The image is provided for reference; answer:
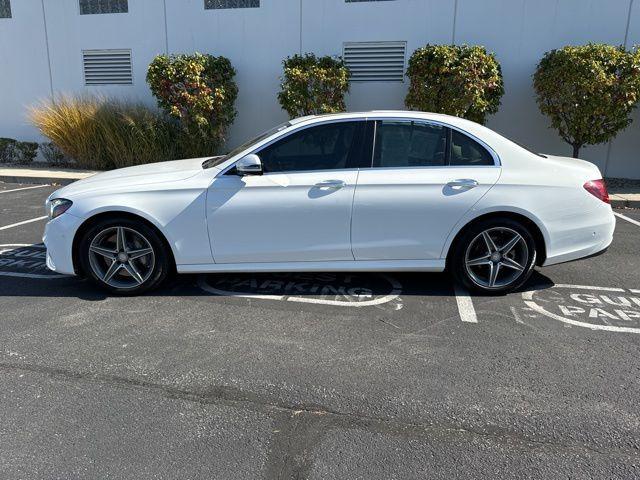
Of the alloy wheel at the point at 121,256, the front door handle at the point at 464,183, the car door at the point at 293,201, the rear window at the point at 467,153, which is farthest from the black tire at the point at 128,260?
the rear window at the point at 467,153

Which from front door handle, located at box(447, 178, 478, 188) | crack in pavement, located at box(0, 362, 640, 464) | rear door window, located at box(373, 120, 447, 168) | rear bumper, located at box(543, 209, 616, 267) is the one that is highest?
rear door window, located at box(373, 120, 447, 168)

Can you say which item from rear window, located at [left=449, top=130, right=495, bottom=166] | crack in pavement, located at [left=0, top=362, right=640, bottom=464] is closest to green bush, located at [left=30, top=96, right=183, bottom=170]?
rear window, located at [left=449, top=130, right=495, bottom=166]

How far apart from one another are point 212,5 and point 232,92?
210 centimetres

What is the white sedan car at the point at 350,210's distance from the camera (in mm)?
4270

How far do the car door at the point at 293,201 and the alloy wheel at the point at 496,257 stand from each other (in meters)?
1.14

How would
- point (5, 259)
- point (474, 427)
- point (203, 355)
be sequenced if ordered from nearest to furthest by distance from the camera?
point (474, 427) → point (203, 355) → point (5, 259)

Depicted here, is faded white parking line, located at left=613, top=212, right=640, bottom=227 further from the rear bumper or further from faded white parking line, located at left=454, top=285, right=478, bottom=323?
faded white parking line, located at left=454, top=285, right=478, bottom=323

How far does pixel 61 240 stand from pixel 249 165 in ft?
5.90

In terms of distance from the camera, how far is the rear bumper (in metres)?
4.40

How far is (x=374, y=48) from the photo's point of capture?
1057 centimetres

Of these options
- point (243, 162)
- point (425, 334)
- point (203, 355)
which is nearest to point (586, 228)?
point (425, 334)

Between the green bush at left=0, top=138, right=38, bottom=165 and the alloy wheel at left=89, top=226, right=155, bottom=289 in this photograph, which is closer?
the alloy wheel at left=89, top=226, right=155, bottom=289

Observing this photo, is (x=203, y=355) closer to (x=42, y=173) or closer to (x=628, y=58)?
(x=628, y=58)

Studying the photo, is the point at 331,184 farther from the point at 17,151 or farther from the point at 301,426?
the point at 17,151
